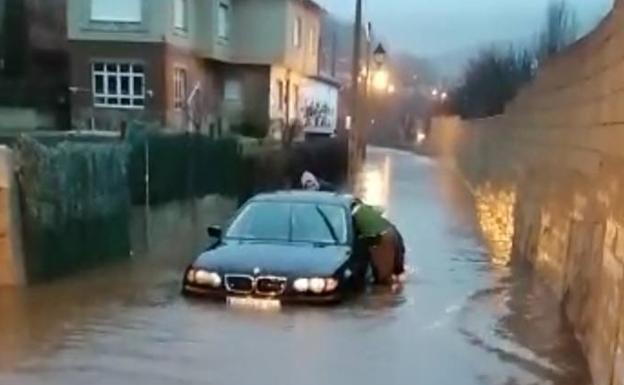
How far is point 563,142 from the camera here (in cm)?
1633

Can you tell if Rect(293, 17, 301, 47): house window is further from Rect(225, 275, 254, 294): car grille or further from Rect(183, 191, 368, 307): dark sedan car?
Rect(225, 275, 254, 294): car grille

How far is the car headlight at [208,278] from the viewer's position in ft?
41.3

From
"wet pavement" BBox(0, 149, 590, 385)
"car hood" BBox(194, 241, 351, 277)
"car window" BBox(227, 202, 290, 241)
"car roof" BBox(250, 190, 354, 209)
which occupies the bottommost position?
"wet pavement" BBox(0, 149, 590, 385)

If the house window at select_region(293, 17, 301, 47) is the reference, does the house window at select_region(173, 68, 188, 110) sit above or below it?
below

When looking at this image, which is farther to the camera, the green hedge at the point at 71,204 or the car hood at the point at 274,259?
the green hedge at the point at 71,204

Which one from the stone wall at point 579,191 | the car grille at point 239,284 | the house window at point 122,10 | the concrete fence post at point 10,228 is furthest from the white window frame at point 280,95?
the car grille at point 239,284

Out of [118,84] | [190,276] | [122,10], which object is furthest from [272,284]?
[122,10]

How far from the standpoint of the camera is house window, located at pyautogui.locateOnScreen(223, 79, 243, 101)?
48.3m

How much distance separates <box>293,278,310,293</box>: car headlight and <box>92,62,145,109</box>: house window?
28846 millimetres

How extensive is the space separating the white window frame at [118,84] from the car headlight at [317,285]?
1130 inches

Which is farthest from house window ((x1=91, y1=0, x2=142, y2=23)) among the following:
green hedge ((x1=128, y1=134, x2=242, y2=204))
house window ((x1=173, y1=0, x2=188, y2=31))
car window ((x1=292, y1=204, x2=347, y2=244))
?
car window ((x1=292, y1=204, x2=347, y2=244))

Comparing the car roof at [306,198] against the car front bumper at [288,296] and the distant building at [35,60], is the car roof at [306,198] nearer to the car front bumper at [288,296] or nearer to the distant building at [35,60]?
the car front bumper at [288,296]

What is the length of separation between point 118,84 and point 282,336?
30783 millimetres

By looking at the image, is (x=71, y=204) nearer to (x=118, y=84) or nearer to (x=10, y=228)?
(x=10, y=228)
